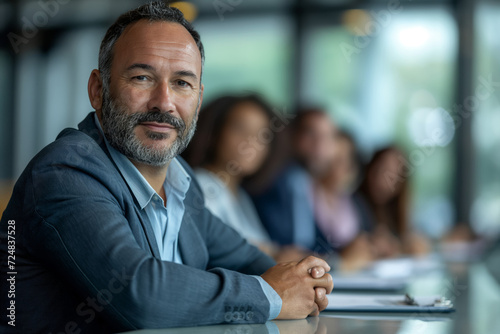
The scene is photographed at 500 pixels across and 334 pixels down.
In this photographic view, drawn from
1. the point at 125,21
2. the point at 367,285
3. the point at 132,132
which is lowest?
the point at 367,285

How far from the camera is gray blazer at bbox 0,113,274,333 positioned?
96 cm

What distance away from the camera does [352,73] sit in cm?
599

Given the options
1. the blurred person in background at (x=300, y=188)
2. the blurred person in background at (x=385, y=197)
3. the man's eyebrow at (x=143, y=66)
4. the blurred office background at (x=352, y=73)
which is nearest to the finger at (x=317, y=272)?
the man's eyebrow at (x=143, y=66)

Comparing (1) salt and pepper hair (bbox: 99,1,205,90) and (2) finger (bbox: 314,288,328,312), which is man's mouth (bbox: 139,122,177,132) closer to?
(1) salt and pepper hair (bbox: 99,1,205,90)

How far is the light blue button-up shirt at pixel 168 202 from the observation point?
3.96 ft

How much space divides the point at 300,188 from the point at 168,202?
2170 millimetres

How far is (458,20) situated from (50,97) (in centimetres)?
447

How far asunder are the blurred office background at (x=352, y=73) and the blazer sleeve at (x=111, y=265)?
186 inches

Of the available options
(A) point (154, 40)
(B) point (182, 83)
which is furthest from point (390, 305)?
(A) point (154, 40)

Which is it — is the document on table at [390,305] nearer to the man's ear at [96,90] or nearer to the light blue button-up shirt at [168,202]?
the light blue button-up shirt at [168,202]

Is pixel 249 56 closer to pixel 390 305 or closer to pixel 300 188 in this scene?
pixel 300 188

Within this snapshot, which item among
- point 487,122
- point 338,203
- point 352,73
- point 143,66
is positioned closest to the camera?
point 143,66

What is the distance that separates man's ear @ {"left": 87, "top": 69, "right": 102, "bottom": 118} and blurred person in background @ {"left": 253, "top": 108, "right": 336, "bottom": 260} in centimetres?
195

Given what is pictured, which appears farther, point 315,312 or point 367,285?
point 367,285
